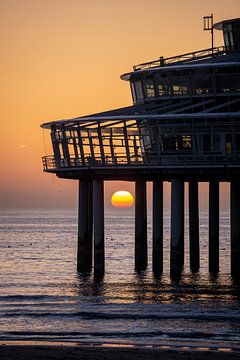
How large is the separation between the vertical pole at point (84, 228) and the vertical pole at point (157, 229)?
12.9 ft

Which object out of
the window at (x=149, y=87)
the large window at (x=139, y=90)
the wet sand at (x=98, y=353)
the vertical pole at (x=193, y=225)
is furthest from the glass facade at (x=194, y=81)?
the wet sand at (x=98, y=353)

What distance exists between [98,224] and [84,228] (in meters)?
2.56

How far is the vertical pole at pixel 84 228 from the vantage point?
60188 millimetres

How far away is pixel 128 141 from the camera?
58406 millimetres

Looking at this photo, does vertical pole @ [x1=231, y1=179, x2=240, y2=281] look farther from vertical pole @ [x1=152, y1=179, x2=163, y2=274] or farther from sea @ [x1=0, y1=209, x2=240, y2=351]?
vertical pole @ [x1=152, y1=179, x2=163, y2=274]

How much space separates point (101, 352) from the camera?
3266cm

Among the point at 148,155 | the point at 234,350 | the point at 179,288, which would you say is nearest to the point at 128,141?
the point at 148,155

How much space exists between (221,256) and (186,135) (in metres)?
29.9

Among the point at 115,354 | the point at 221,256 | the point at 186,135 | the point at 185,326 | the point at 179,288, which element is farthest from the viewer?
the point at 221,256

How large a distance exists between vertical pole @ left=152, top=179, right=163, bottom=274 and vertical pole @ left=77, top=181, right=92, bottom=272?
3929 mm

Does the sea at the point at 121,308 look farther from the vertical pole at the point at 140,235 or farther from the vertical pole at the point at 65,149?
the vertical pole at the point at 65,149

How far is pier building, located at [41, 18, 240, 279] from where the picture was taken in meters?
55.8

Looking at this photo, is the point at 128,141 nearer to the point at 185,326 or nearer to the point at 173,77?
the point at 173,77

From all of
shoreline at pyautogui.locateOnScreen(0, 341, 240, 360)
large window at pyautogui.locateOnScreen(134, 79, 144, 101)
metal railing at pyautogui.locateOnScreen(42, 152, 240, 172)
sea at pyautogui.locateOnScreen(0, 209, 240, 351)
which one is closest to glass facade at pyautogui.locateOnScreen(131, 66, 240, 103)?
large window at pyautogui.locateOnScreen(134, 79, 144, 101)
